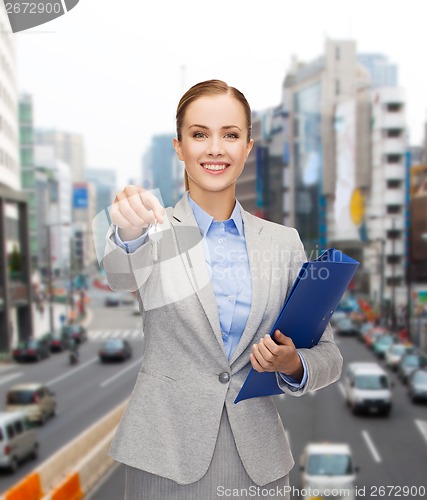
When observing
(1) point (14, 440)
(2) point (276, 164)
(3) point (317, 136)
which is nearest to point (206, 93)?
(2) point (276, 164)

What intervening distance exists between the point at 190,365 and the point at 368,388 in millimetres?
10922

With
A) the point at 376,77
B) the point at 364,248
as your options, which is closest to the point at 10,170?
the point at 364,248

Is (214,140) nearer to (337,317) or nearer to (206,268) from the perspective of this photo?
(206,268)

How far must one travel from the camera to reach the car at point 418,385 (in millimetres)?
12352

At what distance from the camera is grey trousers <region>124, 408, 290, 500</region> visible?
5.44ft

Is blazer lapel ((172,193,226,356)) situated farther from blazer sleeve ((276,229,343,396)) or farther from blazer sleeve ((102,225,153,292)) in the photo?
blazer sleeve ((276,229,343,396))

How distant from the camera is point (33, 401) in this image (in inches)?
458

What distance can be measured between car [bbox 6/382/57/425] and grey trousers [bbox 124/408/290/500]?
401 inches

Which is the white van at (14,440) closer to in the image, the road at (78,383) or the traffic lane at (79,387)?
the road at (78,383)

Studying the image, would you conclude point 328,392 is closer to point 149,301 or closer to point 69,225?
point 69,225

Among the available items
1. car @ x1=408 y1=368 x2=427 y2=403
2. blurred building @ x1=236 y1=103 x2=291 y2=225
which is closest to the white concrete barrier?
blurred building @ x1=236 y1=103 x2=291 y2=225

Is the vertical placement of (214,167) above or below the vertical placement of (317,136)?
below

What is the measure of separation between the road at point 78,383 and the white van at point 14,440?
459 millimetres

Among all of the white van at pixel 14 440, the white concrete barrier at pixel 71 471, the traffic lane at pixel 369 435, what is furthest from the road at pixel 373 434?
the white van at pixel 14 440
